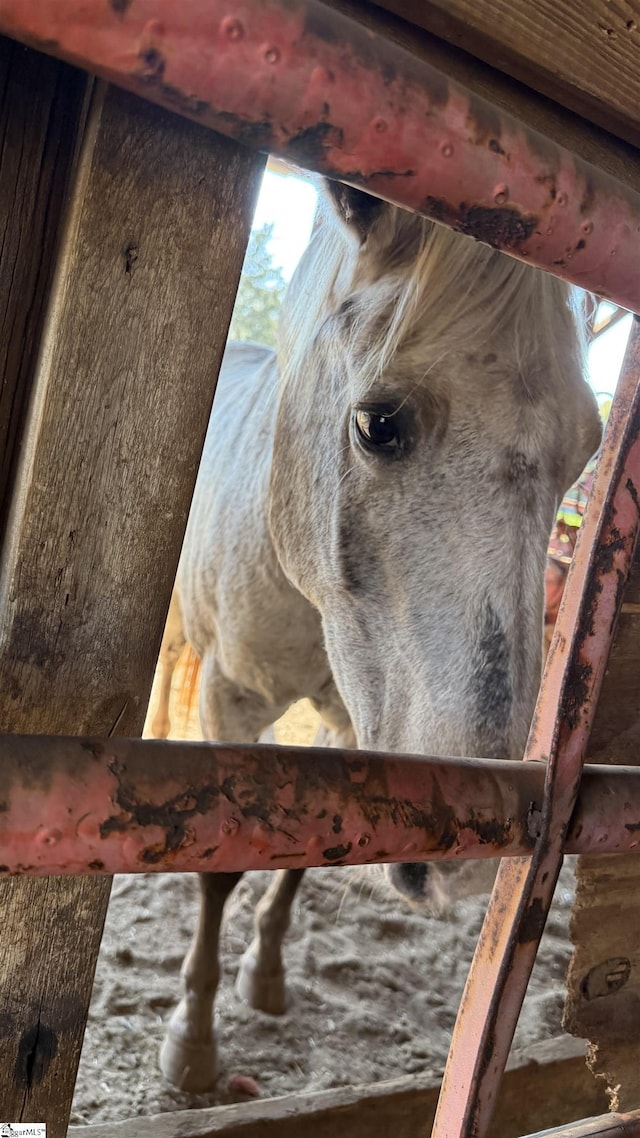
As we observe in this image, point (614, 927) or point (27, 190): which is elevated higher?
point (27, 190)

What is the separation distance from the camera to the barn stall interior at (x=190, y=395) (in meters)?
0.43

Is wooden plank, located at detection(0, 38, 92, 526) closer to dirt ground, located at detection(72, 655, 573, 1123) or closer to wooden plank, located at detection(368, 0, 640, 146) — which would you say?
wooden plank, located at detection(368, 0, 640, 146)

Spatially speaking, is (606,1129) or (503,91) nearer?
(503,91)

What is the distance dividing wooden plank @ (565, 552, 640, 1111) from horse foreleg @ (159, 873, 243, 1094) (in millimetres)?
1177

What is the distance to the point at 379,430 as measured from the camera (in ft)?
3.98

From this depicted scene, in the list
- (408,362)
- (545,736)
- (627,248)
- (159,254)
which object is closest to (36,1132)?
(545,736)

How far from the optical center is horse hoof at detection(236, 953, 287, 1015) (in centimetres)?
211

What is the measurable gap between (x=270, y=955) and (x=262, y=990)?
3.4 inches

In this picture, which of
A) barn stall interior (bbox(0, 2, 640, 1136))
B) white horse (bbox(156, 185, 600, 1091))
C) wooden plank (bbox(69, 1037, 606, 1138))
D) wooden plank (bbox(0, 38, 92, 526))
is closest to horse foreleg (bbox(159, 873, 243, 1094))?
wooden plank (bbox(69, 1037, 606, 1138))

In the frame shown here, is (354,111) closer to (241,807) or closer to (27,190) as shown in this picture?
(27,190)

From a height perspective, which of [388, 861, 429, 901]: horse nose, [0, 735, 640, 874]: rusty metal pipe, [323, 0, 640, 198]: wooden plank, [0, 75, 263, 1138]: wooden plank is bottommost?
[388, 861, 429, 901]: horse nose

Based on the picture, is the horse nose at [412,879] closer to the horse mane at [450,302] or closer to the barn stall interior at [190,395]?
the barn stall interior at [190,395]

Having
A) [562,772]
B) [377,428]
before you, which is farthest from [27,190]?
[377,428]

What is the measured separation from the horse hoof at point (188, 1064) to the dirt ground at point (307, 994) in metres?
0.02
